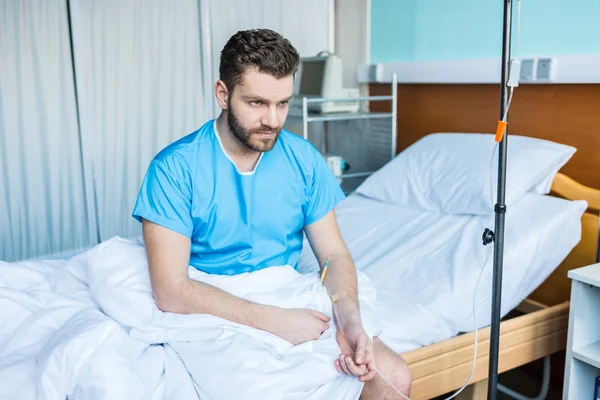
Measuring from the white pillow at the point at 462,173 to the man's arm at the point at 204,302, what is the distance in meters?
0.86

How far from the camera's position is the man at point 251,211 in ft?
3.95

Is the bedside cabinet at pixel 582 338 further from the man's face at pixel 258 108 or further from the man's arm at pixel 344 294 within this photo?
the man's face at pixel 258 108

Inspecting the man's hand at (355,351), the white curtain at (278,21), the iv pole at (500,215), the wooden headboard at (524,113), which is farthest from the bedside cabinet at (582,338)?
the white curtain at (278,21)

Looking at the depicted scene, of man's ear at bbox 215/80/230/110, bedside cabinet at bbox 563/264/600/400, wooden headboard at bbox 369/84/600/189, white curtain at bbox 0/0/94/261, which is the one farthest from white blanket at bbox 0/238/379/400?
white curtain at bbox 0/0/94/261

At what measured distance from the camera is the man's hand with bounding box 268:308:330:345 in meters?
1.19

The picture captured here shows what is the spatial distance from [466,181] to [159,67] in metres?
1.72

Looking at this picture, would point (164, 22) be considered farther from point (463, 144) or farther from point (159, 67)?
point (463, 144)

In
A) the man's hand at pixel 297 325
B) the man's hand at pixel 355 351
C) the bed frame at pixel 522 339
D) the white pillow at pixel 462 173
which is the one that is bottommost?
the bed frame at pixel 522 339

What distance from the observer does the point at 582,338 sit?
1.49m

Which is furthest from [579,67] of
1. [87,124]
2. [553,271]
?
[87,124]

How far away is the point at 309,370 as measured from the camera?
3.60ft

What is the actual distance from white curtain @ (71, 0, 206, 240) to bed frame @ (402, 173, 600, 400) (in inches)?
74.5

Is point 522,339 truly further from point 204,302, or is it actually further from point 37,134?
point 37,134

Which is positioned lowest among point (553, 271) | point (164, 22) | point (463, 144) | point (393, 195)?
point (553, 271)
